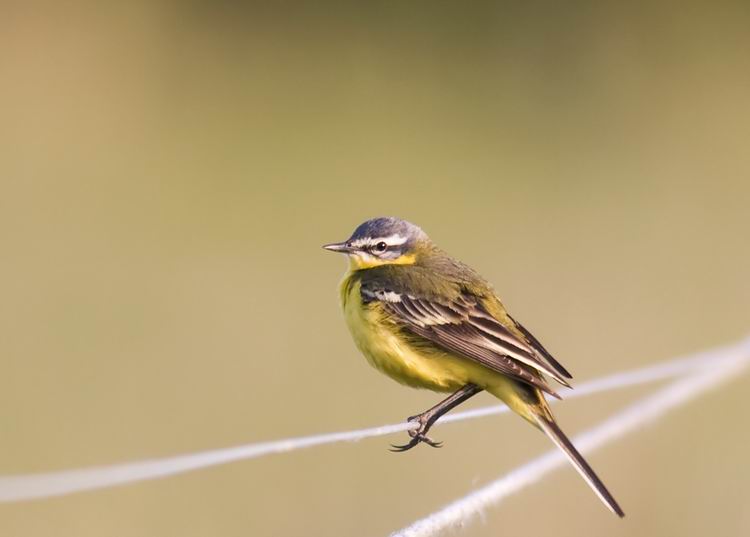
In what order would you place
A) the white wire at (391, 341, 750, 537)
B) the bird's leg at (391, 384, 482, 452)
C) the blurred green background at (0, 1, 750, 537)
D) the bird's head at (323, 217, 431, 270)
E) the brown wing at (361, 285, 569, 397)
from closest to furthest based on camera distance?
the white wire at (391, 341, 750, 537), the brown wing at (361, 285, 569, 397), the bird's leg at (391, 384, 482, 452), the bird's head at (323, 217, 431, 270), the blurred green background at (0, 1, 750, 537)

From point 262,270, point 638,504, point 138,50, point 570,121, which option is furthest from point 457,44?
point 638,504

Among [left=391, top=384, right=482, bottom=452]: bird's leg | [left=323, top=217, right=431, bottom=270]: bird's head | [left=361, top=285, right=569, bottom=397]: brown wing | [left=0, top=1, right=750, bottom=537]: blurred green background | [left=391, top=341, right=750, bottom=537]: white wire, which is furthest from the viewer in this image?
A: [left=0, top=1, right=750, bottom=537]: blurred green background

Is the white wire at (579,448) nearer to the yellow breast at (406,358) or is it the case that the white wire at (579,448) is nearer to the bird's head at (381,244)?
the yellow breast at (406,358)

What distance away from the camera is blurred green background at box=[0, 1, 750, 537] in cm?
645

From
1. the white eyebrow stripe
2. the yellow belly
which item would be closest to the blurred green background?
the yellow belly

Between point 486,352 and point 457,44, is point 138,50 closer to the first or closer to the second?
Result: point 457,44

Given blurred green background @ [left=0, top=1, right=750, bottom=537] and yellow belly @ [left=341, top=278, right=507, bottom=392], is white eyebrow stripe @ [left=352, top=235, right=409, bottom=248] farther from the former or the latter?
blurred green background @ [left=0, top=1, right=750, bottom=537]

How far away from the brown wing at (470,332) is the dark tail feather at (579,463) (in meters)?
0.13

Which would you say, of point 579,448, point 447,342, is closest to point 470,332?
point 447,342

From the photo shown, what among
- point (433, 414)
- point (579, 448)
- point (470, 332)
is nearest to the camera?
point (470, 332)

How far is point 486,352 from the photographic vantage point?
378cm

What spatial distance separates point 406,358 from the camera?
13.1ft

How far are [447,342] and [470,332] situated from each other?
77 millimetres

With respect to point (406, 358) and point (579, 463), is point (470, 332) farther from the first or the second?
point (579, 463)
